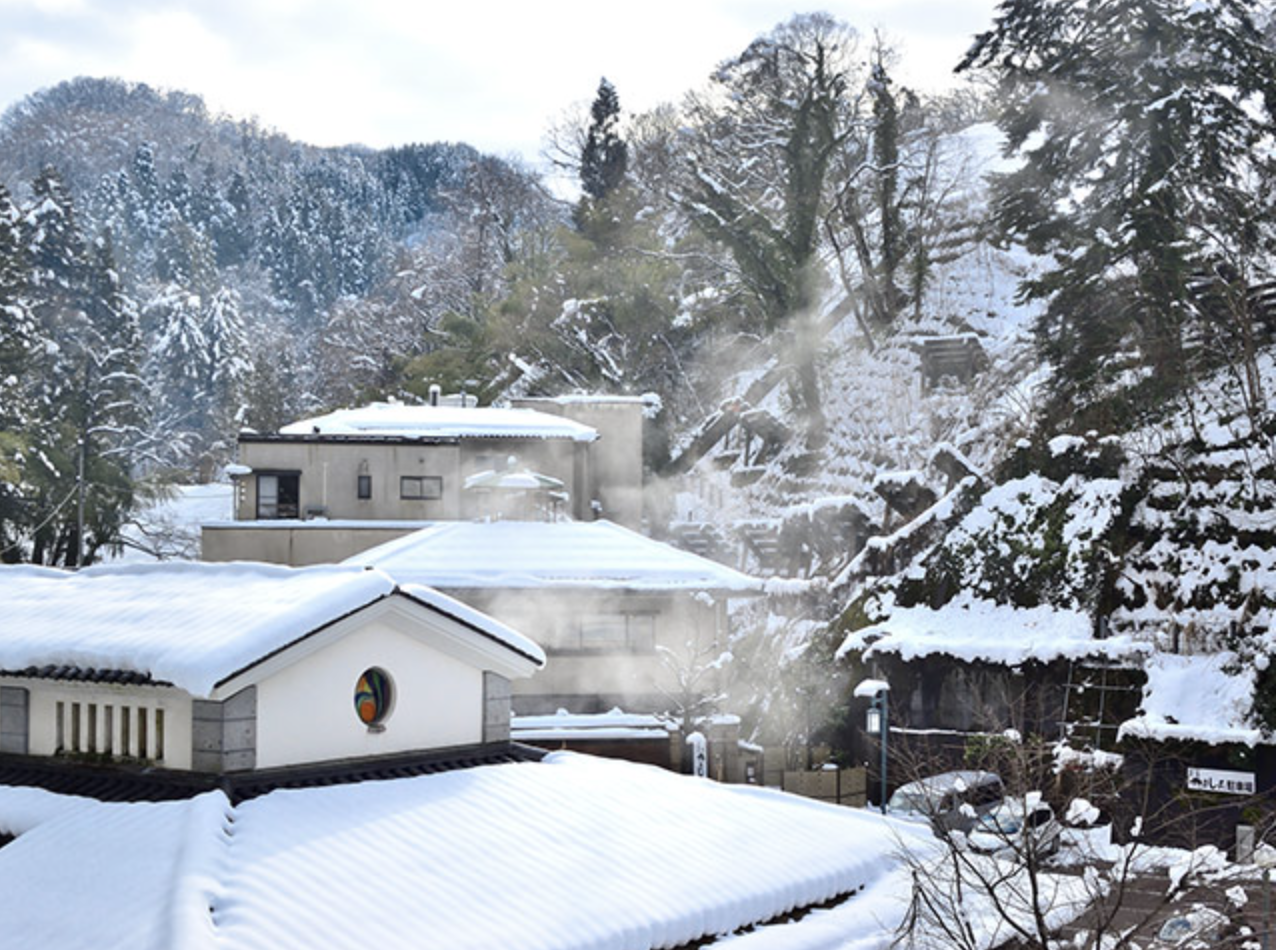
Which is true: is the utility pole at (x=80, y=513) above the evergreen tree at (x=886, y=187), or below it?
below

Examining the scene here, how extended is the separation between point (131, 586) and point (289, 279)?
112 m

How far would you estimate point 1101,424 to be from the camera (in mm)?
35219

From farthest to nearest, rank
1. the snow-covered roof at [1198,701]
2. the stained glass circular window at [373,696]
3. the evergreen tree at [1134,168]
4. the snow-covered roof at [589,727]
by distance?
1. the evergreen tree at [1134,168]
2. the snow-covered roof at [589,727]
3. the snow-covered roof at [1198,701]
4. the stained glass circular window at [373,696]

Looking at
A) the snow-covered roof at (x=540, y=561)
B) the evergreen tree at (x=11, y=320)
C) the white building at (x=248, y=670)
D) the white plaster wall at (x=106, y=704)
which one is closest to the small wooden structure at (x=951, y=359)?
the snow-covered roof at (x=540, y=561)

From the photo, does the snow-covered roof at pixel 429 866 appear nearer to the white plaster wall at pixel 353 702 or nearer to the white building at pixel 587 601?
the white plaster wall at pixel 353 702

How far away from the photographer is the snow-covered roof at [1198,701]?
1068 inches

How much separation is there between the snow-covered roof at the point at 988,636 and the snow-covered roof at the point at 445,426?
14.0 metres

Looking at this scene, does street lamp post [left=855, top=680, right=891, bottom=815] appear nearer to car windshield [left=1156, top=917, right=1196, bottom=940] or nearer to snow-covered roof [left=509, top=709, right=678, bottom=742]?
snow-covered roof [left=509, top=709, right=678, bottom=742]

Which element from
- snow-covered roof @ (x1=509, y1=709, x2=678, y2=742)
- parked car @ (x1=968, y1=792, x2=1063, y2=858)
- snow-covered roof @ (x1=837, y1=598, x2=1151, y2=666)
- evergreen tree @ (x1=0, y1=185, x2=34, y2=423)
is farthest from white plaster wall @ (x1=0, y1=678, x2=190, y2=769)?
evergreen tree @ (x1=0, y1=185, x2=34, y2=423)

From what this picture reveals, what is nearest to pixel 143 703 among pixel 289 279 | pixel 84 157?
pixel 289 279

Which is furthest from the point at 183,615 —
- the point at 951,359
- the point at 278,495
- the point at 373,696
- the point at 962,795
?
the point at 951,359

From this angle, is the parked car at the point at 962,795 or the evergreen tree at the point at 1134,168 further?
the evergreen tree at the point at 1134,168

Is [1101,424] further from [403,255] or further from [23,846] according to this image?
[403,255]

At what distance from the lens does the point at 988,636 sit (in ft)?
107
